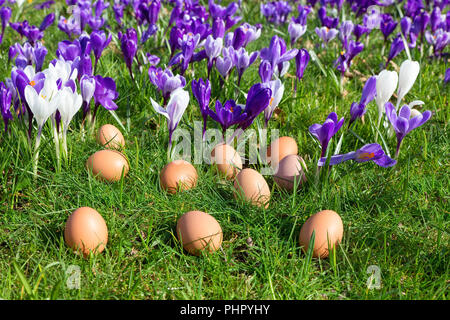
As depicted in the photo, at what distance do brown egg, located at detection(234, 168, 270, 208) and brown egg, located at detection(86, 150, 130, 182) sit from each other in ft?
1.85

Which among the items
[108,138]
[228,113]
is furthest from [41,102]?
[228,113]

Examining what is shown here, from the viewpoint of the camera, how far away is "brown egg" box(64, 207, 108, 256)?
78.0 inches

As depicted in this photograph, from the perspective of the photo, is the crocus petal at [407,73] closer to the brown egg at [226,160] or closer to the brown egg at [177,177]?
the brown egg at [226,160]

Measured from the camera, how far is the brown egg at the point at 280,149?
8.46 feet

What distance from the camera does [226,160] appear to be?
2473 mm

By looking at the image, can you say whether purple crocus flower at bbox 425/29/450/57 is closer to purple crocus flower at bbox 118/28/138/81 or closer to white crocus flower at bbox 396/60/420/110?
white crocus flower at bbox 396/60/420/110

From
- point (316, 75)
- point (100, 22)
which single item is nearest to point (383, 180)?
point (316, 75)

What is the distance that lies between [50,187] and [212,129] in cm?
91

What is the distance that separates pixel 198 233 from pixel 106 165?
0.63 metres

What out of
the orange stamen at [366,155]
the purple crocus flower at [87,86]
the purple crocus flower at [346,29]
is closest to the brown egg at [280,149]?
the orange stamen at [366,155]

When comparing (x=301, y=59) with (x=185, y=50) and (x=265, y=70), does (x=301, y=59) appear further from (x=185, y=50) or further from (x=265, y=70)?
(x=185, y=50)

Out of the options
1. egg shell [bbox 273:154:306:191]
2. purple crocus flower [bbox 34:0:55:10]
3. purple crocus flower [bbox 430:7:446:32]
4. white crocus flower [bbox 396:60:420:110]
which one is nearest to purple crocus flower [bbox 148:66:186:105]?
egg shell [bbox 273:154:306:191]

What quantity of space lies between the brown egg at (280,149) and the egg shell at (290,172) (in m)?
0.13
